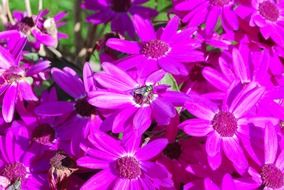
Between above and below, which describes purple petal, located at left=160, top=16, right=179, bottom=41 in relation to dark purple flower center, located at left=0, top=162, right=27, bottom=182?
above

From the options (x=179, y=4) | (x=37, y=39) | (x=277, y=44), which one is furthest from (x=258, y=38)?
(x=37, y=39)

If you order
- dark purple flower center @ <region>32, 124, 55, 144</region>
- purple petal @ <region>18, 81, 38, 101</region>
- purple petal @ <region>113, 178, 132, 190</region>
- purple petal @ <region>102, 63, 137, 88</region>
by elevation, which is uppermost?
purple petal @ <region>102, 63, 137, 88</region>

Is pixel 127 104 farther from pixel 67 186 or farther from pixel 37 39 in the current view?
pixel 37 39

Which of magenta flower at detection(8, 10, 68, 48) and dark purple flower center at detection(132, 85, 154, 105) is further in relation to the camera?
magenta flower at detection(8, 10, 68, 48)

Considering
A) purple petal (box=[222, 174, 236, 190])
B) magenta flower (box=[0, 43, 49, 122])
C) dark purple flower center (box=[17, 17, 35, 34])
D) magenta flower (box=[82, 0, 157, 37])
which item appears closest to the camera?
purple petal (box=[222, 174, 236, 190])

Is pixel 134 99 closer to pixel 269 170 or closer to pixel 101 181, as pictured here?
pixel 101 181

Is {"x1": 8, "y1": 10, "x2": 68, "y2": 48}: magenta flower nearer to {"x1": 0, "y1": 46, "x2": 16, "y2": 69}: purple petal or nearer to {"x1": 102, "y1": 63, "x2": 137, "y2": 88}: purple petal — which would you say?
{"x1": 0, "y1": 46, "x2": 16, "y2": 69}: purple petal

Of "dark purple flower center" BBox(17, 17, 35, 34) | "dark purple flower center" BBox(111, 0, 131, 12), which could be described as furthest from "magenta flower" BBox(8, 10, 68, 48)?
"dark purple flower center" BBox(111, 0, 131, 12)

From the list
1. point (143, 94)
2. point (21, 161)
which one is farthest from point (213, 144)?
point (21, 161)
